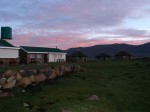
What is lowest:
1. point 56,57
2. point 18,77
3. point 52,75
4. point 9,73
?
point 52,75

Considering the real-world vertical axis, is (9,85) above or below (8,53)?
below

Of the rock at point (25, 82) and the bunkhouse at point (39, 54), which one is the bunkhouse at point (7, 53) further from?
the rock at point (25, 82)

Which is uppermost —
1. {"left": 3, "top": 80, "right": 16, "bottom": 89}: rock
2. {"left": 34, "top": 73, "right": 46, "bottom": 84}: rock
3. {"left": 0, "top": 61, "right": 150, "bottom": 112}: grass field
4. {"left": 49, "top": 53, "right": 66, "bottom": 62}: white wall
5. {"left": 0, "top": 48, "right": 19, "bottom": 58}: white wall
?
{"left": 0, "top": 48, "right": 19, "bottom": 58}: white wall

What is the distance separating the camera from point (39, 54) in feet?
238

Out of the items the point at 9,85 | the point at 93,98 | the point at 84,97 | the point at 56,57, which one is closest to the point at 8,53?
the point at 9,85

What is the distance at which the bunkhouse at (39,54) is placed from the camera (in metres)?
67.7

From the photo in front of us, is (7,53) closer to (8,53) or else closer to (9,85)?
(8,53)

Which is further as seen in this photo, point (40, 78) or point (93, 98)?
point (40, 78)

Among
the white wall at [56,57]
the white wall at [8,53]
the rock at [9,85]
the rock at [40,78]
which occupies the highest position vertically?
the white wall at [8,53]

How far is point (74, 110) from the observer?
21078 mm

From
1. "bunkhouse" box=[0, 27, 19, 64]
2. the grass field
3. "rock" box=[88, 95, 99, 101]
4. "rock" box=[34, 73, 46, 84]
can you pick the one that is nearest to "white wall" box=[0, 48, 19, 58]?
"bunkhouse" box=[0, 27, 19, 64]

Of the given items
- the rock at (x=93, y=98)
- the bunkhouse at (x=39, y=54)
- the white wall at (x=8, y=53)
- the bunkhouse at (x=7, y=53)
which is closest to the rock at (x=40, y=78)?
the rock at (x=93, y=98)

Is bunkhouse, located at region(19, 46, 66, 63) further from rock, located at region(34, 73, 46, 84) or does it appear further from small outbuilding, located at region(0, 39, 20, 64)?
rock, located at region(34, 73, 46, 84)

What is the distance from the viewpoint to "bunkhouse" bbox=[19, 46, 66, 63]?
67688mm
